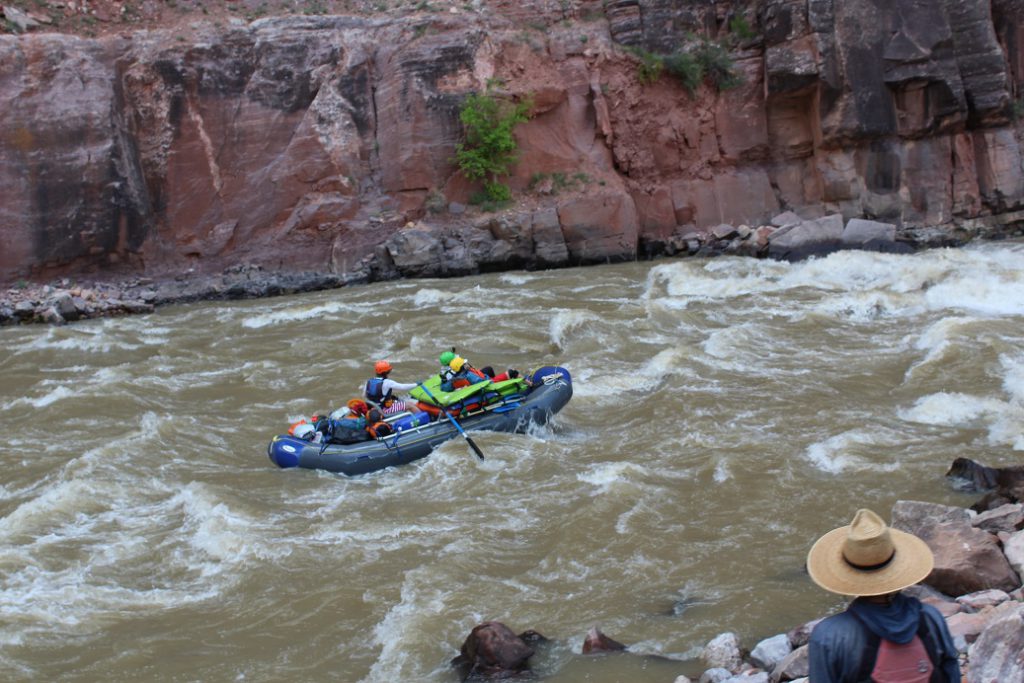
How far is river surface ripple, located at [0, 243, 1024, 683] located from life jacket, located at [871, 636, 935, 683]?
266 cm

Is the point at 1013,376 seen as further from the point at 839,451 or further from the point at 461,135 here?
the point at 461,135

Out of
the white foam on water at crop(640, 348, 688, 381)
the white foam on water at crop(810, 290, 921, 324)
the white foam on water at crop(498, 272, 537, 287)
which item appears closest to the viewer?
the white foam on water at crop(640, 348, 688, 381)

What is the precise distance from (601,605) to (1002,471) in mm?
3191

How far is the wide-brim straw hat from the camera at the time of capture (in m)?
2.99

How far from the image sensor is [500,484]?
30.1ft

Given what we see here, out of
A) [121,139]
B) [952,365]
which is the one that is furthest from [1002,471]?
[121,139]

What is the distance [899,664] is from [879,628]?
130 millimetres

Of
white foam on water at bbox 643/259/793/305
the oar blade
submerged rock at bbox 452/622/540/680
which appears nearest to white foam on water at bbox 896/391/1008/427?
the oar blade

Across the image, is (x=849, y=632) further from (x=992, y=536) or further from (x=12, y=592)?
(x=12, y=592)

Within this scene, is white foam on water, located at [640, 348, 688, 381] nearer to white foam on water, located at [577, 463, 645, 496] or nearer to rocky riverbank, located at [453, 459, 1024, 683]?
white foam on water, located at [577, 463, 645, 496]

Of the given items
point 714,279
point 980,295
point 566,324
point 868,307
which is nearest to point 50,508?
point 566,324

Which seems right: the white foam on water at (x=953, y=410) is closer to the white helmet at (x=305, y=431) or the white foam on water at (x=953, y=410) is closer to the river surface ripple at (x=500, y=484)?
the river surface ripple at (x=500, y=484)

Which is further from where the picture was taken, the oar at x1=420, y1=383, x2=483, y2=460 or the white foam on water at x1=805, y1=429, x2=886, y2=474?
the oar at x1=420, y1=383, x2=483, y2=460

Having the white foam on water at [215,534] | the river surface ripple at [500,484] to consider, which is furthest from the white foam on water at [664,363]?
the white foam on water at [215,534]
